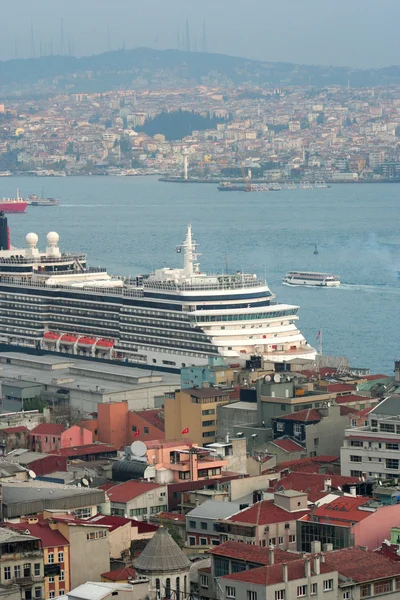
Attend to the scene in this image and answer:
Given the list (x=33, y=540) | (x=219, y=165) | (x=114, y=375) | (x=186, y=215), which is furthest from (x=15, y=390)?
(x=219, y=165)

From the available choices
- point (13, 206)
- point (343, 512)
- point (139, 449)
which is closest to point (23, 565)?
point (343, 512)

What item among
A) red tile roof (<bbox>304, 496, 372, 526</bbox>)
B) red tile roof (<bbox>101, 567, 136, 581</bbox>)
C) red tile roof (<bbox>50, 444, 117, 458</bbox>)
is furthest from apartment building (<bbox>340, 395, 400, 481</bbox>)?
red tile roof (<bbox>101, 567, 136, 581</bbox>)

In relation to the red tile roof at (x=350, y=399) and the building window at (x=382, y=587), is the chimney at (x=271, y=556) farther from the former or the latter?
the red tile roof at (x=350, y=399)

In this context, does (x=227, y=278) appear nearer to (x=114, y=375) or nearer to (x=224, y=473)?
(x=114, y=375)

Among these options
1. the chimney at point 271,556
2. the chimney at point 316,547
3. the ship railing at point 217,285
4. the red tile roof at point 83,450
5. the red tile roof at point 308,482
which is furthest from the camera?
the ship railing at point 217,285

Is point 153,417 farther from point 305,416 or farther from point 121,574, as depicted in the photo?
point 121,574

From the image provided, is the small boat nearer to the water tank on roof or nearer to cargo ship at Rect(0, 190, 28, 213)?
the water tank on roof

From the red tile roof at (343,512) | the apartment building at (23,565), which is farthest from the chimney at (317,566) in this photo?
the apartment building at (23,565)
